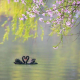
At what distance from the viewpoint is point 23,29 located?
5914 millimetres

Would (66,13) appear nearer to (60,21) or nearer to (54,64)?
(60,21)

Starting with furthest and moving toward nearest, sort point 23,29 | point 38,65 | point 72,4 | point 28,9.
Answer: point 38,65 → point 23,29 → point 28,9 → point 72,4

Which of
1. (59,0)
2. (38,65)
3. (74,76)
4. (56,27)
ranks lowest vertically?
(74,76)

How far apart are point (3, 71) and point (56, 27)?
1.21 metres

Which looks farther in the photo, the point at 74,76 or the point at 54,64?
the point at 54,64

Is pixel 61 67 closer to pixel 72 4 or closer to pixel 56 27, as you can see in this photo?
pixel 56 27

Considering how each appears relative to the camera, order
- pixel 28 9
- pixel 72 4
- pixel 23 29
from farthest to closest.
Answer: pixel 23 29 < pixel 28 9 < pixel 72 4

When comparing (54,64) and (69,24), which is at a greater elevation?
(69,24)

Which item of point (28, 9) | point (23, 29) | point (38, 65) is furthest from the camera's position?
point (38, 65)

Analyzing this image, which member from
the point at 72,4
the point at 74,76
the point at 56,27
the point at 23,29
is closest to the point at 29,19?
the point at 23,29

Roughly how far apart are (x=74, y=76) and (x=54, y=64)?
1338mm

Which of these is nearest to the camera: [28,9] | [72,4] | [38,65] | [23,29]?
[72,4]

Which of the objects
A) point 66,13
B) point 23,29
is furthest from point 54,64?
point 66,13

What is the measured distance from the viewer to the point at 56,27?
5.38m
